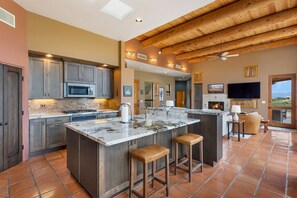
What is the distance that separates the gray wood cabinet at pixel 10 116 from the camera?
2629mm

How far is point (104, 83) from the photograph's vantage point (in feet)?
15.9

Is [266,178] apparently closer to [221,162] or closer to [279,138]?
[221,162]

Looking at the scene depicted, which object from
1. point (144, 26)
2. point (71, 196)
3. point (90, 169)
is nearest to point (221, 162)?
point (90, 169)

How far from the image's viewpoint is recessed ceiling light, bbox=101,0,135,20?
288cm

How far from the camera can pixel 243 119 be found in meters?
5.27

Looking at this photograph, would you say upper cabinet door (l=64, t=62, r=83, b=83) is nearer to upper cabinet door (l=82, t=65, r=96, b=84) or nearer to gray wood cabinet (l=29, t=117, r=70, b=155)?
upper cabinet door (l=82, t=65, r=96, b=84)

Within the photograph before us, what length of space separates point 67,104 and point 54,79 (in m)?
0.86

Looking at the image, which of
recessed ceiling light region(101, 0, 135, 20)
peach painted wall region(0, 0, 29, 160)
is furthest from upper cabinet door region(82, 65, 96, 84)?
recessed ceiling light region(101, 0, 135, 20)

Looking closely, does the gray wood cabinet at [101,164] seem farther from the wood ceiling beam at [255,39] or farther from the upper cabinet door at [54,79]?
the wood ceiling beam at [255,39]

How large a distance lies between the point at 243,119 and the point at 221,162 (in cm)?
300

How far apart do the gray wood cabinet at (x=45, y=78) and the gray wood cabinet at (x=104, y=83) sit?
3.56ft

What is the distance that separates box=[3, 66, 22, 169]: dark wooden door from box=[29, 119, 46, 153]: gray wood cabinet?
0.23 m

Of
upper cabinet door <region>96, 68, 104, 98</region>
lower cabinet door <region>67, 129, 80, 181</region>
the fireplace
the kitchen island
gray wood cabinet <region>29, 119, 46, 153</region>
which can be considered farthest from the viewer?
the fireplace

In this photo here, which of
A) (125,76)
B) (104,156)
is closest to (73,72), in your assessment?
→ (125,76)
